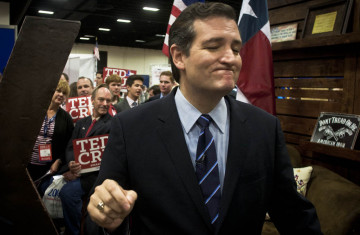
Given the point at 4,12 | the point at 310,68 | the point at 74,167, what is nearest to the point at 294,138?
the point at 310,68

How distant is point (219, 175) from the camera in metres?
1.15

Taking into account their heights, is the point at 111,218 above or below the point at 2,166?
below

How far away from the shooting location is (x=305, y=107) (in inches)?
133

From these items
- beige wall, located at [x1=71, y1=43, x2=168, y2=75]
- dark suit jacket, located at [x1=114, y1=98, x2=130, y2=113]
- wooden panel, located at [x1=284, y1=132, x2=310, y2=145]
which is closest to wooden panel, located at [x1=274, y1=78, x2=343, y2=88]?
wooden panel, located at [x1=284, y1=132, x2=310, y2=145]

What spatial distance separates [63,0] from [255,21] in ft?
27.4

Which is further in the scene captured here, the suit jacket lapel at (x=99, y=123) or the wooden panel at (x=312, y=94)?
the suit jacket lapel at (x=99, y=123)

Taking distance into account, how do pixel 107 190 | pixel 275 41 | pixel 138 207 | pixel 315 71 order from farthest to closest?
pixel 275 41
pixel 315 71
pixel 138 207
pixel 107 190

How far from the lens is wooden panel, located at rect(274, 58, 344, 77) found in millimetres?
3068

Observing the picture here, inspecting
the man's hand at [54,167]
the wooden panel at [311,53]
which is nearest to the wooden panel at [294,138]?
the wooden panel at [311,53]

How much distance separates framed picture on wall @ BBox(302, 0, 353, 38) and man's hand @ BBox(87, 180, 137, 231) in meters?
2.74

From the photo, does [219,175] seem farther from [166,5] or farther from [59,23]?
[166,5]

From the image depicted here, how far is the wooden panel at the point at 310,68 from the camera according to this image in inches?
121

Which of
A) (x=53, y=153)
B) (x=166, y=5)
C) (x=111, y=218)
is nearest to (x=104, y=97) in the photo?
(x=53, y=153)

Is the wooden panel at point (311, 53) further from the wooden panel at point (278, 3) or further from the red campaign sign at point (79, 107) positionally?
the red campaign sign at point (79, 107)
